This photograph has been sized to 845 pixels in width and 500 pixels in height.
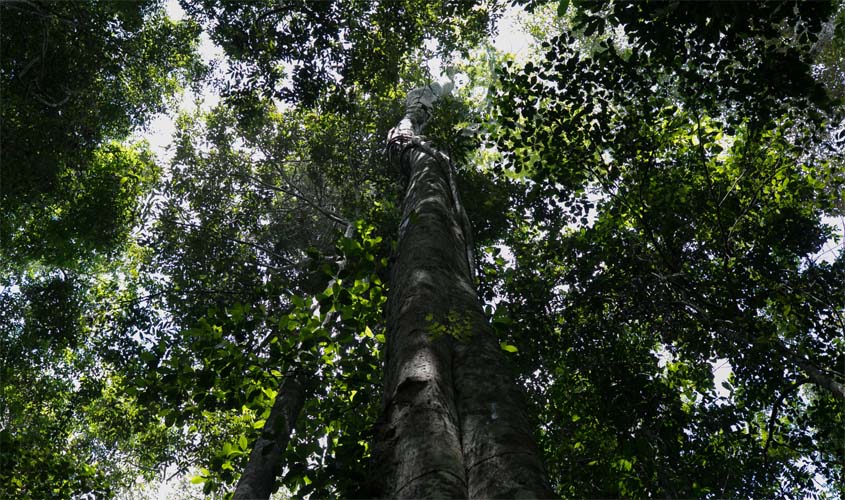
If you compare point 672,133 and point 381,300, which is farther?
point 672,133

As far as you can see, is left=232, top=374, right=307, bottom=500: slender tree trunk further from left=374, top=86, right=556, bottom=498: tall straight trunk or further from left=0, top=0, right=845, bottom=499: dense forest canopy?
left=374, top=86, right=556, bottom=498: tall straight trunk

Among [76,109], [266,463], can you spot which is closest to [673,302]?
Result: [266,463]

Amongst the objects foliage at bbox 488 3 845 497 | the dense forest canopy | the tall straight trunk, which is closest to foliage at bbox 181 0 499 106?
the dense forest canopy

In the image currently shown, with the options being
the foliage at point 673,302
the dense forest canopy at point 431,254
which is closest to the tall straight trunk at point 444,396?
the dense forest canopy at point 431,254

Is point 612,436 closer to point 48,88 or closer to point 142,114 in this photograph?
point 48,88

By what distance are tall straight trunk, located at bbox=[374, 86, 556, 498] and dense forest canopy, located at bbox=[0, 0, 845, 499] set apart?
0.05 ft

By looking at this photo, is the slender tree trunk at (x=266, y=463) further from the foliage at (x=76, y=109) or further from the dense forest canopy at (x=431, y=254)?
the foliage at (x=76, y=109)

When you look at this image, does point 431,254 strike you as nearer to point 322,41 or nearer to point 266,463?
point 266,463

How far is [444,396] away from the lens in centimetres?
240

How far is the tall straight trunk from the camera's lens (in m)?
1.93

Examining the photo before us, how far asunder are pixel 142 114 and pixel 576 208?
36.7 feet

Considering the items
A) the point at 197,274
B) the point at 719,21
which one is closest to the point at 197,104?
the point at 197,274

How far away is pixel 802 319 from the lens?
622cm

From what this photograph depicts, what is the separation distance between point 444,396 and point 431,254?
1333 mm
